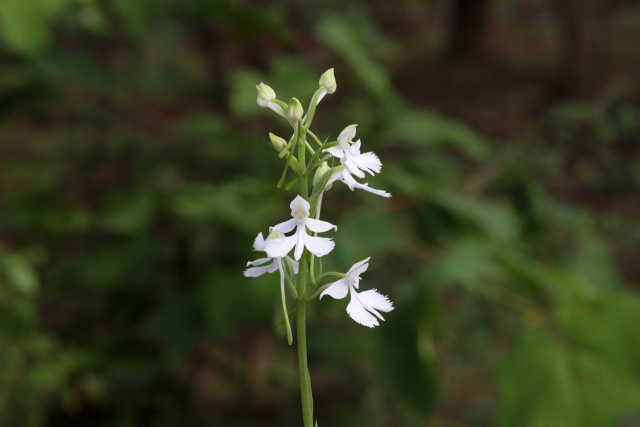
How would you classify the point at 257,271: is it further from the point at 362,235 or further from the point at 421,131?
the point at 421,131

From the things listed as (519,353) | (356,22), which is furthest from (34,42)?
(356,22)

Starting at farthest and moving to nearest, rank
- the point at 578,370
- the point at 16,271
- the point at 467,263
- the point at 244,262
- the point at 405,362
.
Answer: the point at 244,262 → the point at 16,271 → the point at 405,362 → the point at 467,263 → the point at 578,370

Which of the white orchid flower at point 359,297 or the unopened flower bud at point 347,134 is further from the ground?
the unopened flower bud at point 347,134

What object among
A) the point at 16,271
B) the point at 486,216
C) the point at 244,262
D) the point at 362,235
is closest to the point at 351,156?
the point at 362,235

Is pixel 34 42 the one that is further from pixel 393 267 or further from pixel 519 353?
pixel 393 267

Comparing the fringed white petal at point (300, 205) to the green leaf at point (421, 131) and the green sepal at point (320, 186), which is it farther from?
the green leaf at point (421, 131)

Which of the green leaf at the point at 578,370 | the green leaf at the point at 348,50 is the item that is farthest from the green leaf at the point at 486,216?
the green leaf at the point at 348,50

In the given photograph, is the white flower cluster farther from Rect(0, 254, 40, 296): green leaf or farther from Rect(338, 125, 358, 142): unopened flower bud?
Rect(0, 254, 40, 296): green leaf
